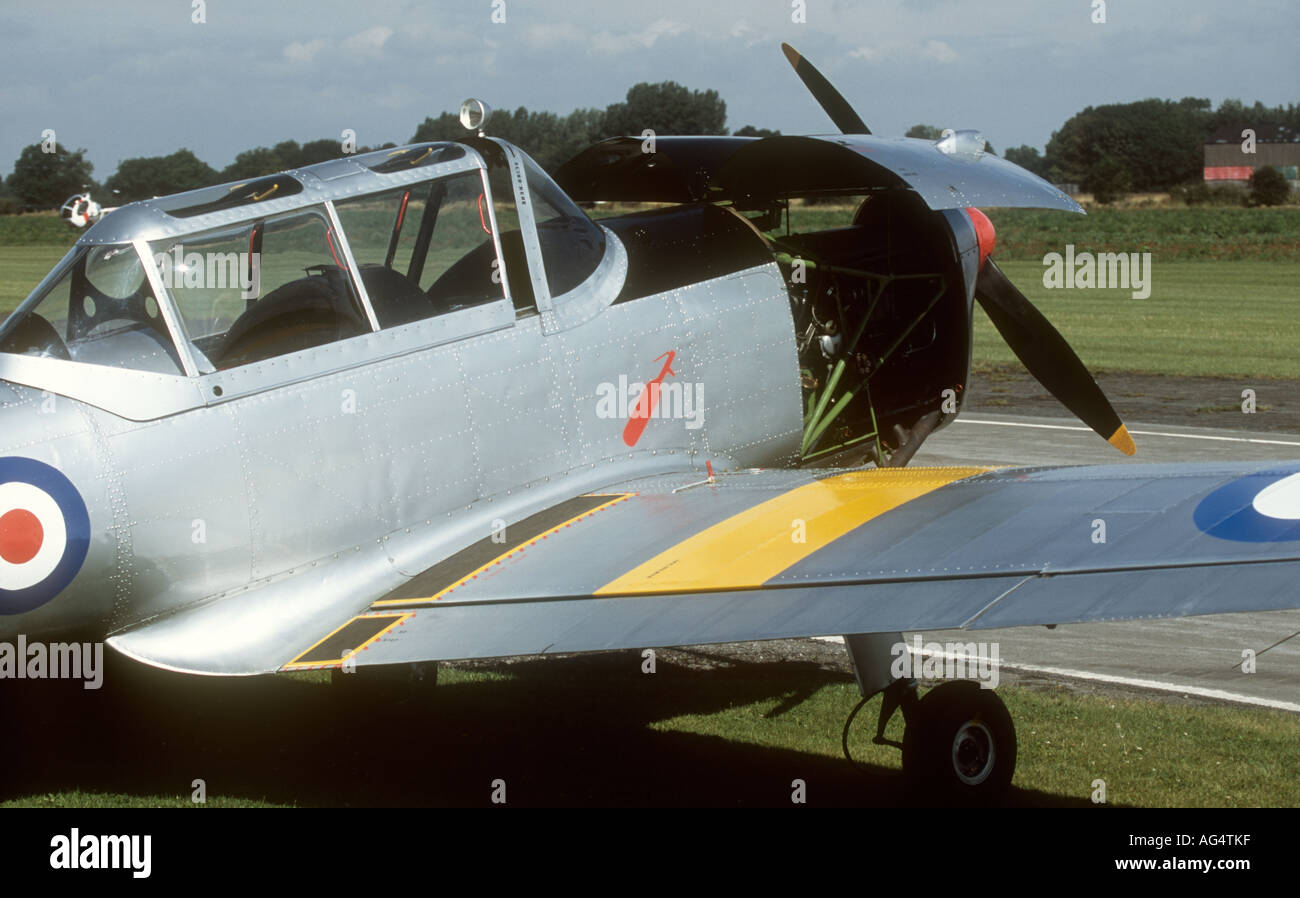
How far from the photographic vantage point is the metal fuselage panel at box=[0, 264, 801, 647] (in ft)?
15.6

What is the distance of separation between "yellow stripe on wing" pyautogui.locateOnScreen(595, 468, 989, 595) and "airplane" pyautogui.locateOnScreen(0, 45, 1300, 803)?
0.02 m

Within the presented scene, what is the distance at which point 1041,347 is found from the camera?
7863 millimetres

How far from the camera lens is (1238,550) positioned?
14.4 ft

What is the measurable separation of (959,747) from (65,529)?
3.59 m

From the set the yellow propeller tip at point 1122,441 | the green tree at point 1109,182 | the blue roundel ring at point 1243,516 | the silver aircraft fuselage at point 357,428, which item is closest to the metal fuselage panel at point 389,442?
the silver aircraft fuselage at point 357,428

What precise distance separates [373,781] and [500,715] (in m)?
1.15

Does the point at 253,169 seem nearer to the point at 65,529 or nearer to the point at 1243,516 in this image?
the point at 65,529

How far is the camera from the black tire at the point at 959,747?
18.3 ft

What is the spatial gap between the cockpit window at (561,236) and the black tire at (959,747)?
236cm

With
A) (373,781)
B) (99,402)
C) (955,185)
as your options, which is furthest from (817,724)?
(99,402)

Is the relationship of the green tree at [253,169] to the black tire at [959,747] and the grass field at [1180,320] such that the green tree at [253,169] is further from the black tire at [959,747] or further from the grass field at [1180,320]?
the grass field at [1180,320]

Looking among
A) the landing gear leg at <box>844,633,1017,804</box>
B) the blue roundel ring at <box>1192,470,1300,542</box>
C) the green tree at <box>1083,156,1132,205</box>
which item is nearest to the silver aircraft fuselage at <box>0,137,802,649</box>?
the landing gear leg at <box>844,633,1017,804</box>

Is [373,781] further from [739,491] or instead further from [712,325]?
[712,325]
